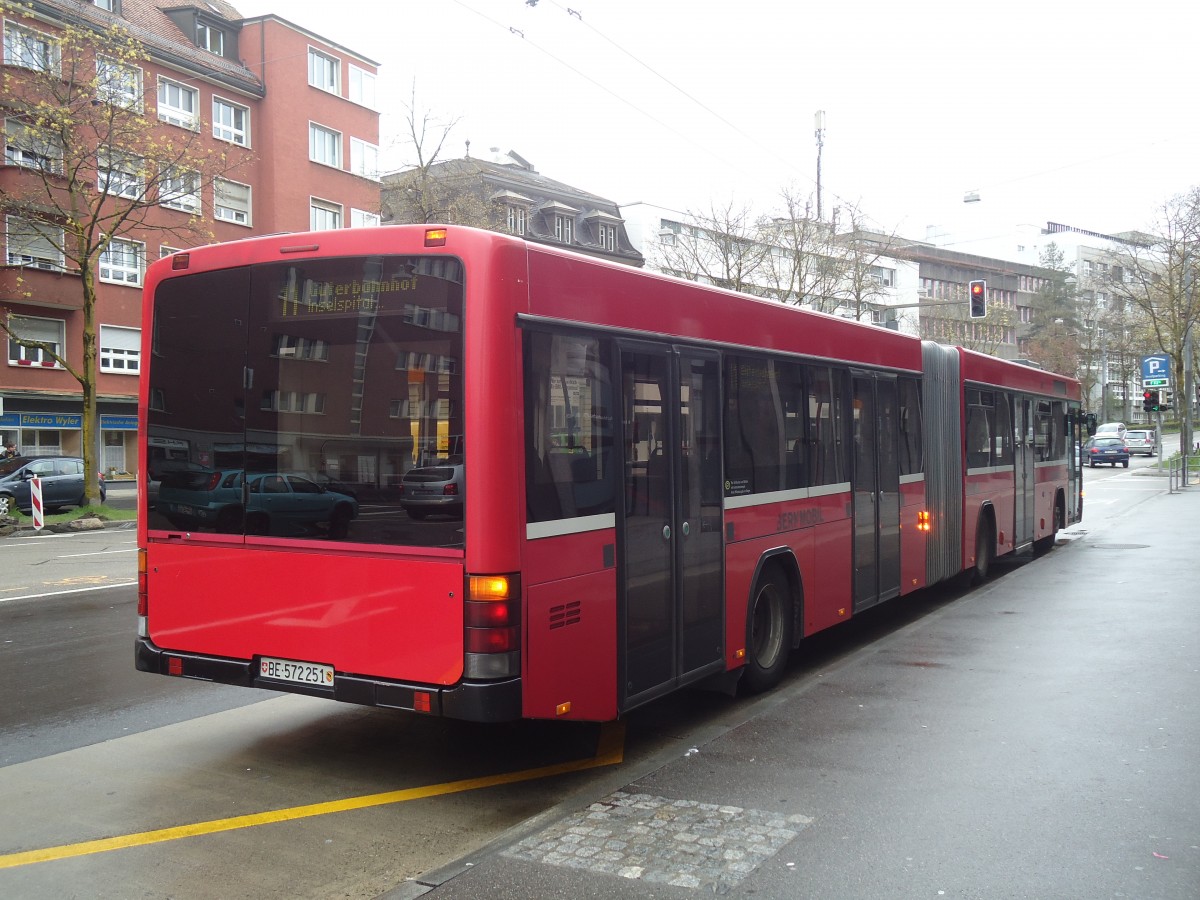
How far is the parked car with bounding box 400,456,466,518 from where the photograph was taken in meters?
5.12

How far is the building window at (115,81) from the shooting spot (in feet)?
80.2

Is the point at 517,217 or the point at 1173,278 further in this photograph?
the point at 517,217

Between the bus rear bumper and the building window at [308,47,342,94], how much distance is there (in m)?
40.3

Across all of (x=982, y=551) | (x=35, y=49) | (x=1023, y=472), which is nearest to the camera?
(x=982, y=551)

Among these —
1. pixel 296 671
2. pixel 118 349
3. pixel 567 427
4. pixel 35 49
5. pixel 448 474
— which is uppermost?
pixel 35 49

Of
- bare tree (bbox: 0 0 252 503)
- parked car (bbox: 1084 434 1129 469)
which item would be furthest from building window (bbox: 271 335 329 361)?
parked car (bbox: 1084 434 1129 469)

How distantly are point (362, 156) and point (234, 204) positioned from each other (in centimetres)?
677

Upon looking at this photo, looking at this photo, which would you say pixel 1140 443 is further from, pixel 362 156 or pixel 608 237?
pixel 362 156

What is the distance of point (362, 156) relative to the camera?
1748 inches

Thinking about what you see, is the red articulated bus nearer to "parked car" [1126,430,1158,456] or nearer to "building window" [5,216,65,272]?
"building window" [5,216,65,272]

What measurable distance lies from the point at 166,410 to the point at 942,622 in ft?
24.7

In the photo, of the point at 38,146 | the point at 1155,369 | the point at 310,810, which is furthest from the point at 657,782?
the point at 1155,369

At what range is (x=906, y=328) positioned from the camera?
60.9m

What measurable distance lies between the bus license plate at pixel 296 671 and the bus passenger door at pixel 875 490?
203 inches
